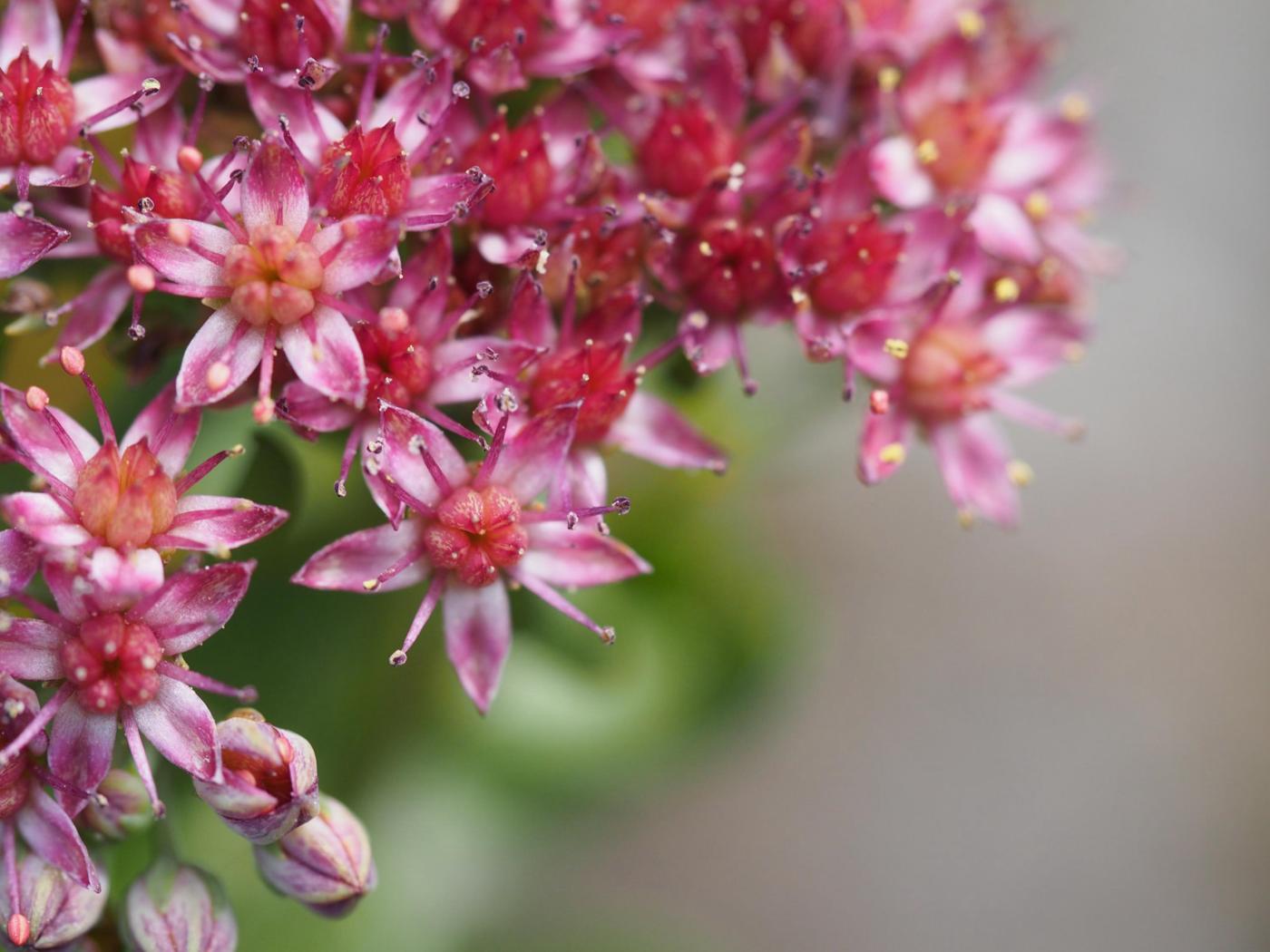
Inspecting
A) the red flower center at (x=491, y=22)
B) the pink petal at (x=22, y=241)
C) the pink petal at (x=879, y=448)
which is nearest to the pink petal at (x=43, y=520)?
the pink petal at (x=22, y=241)

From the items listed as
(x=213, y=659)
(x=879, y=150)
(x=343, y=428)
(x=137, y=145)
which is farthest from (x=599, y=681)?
(x=137, y=145)

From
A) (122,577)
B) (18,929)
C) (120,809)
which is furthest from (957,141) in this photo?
(18,929)

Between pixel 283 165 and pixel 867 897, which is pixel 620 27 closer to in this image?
pixel 283 165

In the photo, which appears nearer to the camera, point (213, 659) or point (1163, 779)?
point (213, 659)

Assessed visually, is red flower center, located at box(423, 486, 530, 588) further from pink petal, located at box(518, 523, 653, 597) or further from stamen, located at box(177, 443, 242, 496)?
stamen, located at box(177, 443, 242, 496)

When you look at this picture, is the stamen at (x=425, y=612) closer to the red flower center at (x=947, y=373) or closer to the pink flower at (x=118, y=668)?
the pink flower at (x=118, y=668)

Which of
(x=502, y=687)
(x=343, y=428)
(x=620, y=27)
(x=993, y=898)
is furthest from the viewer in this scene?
(x=993, y=898)
